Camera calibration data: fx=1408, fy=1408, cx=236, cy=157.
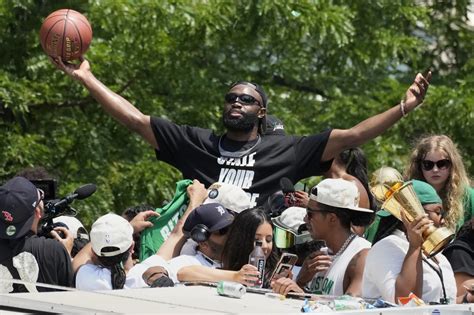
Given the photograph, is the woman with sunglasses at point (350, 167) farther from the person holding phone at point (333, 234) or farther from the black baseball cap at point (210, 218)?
the person holding phone at point (333, 234)

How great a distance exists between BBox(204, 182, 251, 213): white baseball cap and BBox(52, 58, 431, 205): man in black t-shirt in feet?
1.26

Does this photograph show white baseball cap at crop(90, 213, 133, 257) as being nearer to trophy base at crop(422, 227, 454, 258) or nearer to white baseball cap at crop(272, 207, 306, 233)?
white baseball cap at crop(272, 207, 306, 233)

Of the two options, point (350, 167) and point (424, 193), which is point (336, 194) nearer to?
point (424, 193)

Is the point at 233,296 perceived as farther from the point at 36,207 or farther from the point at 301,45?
the point at 301,45

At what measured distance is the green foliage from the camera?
536 inches

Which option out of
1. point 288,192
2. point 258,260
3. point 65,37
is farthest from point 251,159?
point 65,37

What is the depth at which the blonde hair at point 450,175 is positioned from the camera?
8.63m

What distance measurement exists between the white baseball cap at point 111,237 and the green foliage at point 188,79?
560cm

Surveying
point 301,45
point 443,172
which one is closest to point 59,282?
point 443,172

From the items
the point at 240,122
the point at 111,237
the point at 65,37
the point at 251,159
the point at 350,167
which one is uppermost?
the point at 65,37

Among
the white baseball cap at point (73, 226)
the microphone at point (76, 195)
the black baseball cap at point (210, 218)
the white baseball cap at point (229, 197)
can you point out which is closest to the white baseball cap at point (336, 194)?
the black baseball cap at point (210, 218)

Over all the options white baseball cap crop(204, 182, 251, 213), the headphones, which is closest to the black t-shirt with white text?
white baseball cap crop(204, 182, 251, 213)

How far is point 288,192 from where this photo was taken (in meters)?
8.17

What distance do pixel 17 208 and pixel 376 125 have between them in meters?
2.34
